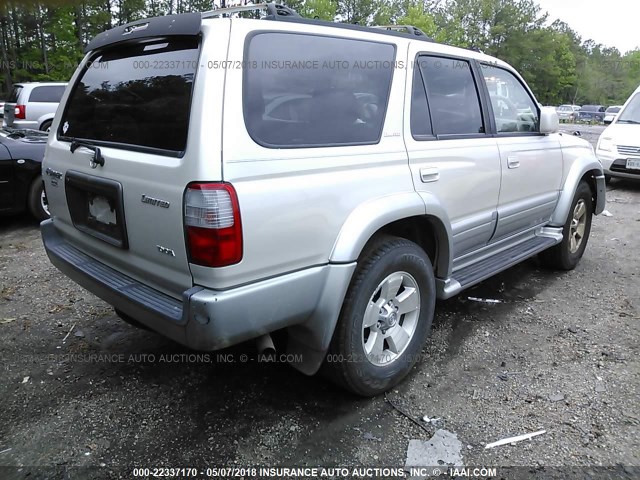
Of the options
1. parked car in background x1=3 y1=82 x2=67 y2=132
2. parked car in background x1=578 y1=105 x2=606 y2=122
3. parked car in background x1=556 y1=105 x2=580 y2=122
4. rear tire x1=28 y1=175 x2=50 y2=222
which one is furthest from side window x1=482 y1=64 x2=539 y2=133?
parked car in background x1=578 y1=105 x2=606 y2=122

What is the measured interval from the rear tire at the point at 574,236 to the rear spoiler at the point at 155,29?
3755 mm

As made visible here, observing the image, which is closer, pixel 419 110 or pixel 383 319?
pixel 383 319

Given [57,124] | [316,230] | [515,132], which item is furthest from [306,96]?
[515,132]

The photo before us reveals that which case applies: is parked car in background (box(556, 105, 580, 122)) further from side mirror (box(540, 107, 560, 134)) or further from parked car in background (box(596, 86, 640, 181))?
side mirror (box(540, 107, 560, 134))

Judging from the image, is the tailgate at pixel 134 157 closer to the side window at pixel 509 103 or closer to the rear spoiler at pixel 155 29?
the rear spoiler at pixel 155 29

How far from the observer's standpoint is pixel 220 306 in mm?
2006

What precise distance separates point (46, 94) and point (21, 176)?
851 centimetres

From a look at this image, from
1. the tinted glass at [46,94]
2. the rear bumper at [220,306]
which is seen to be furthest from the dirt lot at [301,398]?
the tinted glass at [46,94]

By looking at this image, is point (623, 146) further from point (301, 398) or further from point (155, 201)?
point (155, 201)

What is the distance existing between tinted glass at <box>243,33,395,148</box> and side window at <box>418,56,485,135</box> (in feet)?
1.32

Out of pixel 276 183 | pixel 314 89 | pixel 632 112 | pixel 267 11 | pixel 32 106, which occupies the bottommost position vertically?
pixel 32 106

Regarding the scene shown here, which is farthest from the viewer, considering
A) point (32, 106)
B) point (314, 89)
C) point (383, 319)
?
point (32, 106)

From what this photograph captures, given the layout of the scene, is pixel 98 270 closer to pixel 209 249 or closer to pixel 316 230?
pixel 209 249

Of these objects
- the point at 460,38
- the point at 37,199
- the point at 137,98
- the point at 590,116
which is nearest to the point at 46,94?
the point at 37,199
